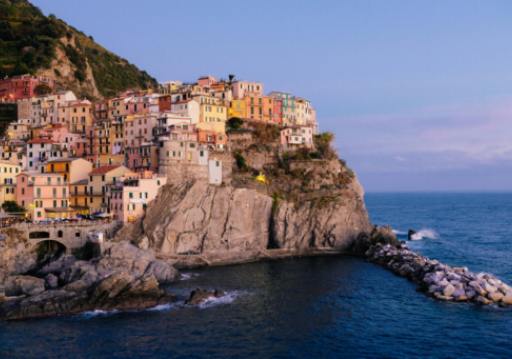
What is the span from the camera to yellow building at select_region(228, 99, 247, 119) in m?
91.9

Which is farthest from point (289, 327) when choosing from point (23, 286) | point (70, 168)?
point (70, 168)

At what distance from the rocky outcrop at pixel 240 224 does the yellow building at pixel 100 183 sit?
6.11 m

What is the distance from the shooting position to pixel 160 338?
40625 mm

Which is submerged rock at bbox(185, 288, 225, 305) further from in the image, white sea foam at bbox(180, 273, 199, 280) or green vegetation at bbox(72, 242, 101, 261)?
green vegetation at bbox(72, 242, 101, 261)

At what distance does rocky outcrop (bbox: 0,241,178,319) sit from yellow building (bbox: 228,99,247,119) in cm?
3815

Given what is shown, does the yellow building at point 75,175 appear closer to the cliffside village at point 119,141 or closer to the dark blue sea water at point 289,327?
the cliffside village at point 119,141

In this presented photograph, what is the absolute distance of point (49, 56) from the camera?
356 feet

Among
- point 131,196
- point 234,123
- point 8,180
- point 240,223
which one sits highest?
point 234,123

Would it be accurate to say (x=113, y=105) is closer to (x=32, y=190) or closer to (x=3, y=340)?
(x=32, y=190)

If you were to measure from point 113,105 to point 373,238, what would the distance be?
44308 millimetres

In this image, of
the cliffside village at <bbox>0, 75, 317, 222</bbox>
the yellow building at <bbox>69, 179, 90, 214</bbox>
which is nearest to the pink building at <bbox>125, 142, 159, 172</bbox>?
the cliffside village at <bbox>0, 75, 317, 222</bbox>

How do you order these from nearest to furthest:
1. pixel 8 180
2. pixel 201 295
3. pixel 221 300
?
1. pixel 201 295
2. pixel 221 300
3. pixel 8 180

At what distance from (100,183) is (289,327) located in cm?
3686

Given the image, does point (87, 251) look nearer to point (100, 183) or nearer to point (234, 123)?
point (100, 183)
